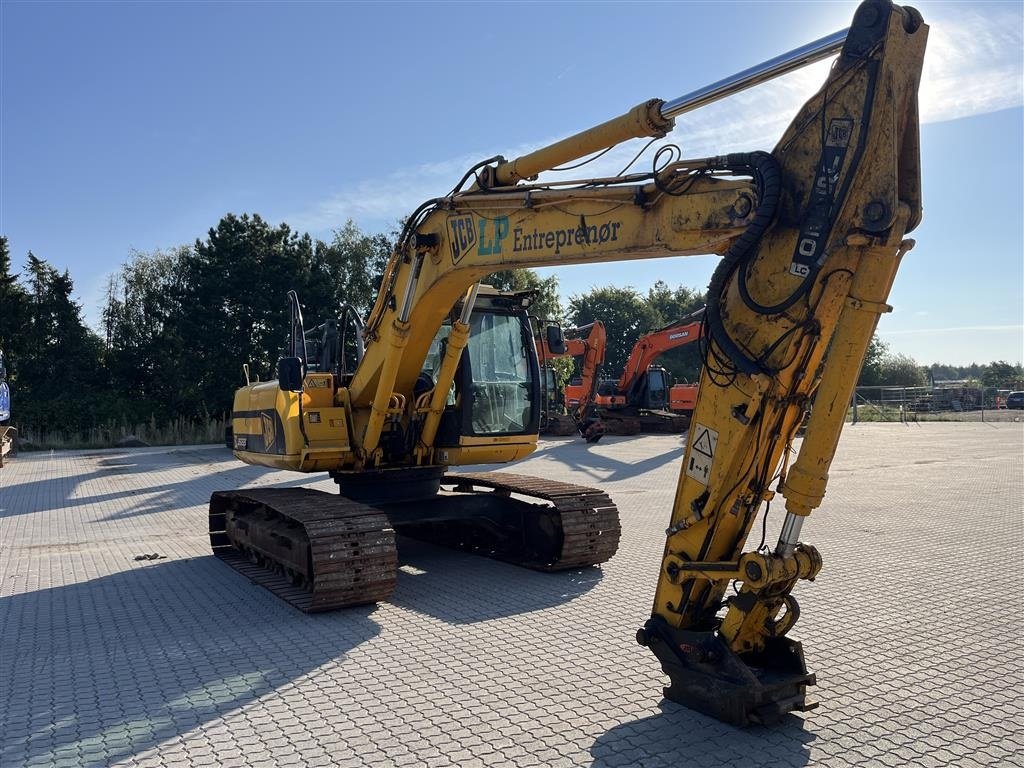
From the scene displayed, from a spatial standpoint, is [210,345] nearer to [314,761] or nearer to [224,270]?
[224,270]

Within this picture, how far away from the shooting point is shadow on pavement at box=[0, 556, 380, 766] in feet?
13.8

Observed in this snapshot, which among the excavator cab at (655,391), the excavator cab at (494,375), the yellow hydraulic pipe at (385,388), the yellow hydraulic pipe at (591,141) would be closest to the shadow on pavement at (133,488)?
the yellow hydraulic pipe at (385,388)

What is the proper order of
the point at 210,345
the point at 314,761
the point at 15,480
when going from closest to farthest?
the point at 314,761, the point at 15,480, the point at 210,345

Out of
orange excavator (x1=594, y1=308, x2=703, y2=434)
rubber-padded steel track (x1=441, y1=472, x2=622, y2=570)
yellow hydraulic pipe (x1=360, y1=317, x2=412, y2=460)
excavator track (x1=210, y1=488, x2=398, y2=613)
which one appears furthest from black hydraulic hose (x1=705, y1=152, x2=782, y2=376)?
orange excavator (x1=594, y1=308, x2=703, y2=434)

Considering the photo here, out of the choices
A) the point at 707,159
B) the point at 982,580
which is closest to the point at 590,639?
the point at 707,159

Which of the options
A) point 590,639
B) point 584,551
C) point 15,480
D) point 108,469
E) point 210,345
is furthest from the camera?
point 210,345

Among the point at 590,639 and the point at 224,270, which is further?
the point at 224,270

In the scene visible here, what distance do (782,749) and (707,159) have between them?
3.06 meters

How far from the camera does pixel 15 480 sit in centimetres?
1598

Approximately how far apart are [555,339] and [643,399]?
17.9m

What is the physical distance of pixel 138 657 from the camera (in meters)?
5.38

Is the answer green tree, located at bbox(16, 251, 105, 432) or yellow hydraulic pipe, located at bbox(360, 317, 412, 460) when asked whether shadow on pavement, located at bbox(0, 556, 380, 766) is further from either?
green tree, located at bbox(16, 251, 105, 432)

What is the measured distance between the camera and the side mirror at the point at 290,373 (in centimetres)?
748

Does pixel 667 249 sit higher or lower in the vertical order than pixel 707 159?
lower
